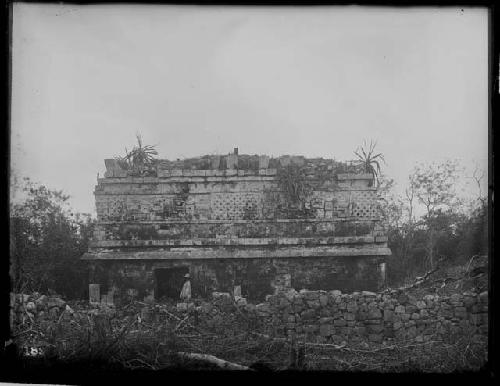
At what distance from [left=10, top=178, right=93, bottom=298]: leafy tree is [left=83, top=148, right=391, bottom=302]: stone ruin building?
18 centimetres

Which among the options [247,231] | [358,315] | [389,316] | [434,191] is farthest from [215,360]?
[434,191]

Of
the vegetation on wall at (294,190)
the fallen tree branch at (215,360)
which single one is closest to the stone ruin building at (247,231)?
the vegetation on wall at (294,190)

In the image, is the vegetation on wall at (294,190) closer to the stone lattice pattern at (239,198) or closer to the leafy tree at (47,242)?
the stone lattice pattern at (239,198)

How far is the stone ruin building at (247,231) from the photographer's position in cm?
660

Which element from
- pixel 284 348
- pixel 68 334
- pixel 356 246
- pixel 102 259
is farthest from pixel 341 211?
pixel 68 334

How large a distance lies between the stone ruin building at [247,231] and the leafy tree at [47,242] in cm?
18

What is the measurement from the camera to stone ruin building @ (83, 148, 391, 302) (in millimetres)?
6602

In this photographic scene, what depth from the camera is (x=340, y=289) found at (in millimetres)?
6527

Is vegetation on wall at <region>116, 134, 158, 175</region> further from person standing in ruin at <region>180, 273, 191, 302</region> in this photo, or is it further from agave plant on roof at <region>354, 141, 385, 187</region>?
agave plant on roof at <region>354, 141, 385, 187</region>

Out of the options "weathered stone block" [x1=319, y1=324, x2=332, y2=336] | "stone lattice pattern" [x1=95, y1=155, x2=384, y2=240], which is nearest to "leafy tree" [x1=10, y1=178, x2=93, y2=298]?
"stone lattice pattern" [x1=95, y1=155, x2=384, y2=240]

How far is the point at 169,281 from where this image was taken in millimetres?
6906

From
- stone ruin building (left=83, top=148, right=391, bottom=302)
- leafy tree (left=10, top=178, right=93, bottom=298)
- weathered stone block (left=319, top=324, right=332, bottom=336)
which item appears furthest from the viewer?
stone ruin building (left=83, top=148, right=391, bottom=302)

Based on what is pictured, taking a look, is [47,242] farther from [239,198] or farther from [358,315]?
[358,315]

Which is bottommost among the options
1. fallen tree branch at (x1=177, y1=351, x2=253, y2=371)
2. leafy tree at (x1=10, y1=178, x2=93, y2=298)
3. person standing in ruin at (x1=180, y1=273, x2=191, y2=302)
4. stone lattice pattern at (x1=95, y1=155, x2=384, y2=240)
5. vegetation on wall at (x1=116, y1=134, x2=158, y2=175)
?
fallen tree branch at (x1=177, y1=351, x2=253, y2=371)
